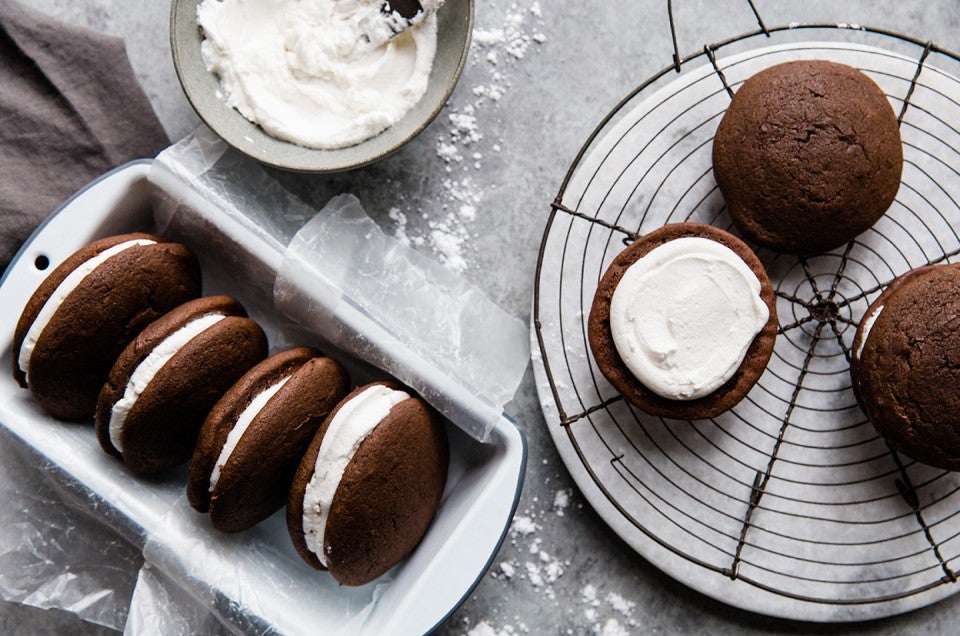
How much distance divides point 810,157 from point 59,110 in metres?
1.65

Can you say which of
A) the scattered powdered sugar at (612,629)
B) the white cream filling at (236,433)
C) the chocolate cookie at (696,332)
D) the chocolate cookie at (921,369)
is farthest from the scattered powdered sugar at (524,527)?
the chocolate cookie at (921,369)

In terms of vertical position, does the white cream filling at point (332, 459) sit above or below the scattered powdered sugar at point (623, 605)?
above

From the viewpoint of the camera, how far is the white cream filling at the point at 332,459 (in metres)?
1.53

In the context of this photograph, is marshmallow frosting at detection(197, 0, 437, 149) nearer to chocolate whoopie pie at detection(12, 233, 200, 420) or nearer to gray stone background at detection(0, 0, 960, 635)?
gray stone background at detection(0, 0, 960, 635)

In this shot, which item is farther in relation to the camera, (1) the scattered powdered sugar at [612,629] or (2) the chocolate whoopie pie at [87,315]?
(1) the scattered powdered sugar at [612,629]

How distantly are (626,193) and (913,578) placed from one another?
1.05m

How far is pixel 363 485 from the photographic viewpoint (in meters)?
1.53

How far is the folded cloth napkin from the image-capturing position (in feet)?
5.89

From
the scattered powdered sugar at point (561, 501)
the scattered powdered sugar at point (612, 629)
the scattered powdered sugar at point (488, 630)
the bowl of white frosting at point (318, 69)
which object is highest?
the bowl of white frosting at point (318, 69)

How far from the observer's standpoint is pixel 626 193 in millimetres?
1836

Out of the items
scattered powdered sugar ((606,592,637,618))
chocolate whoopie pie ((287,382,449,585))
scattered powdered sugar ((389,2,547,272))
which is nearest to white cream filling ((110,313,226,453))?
chocolate whoopie pie ((287,382,449,585))

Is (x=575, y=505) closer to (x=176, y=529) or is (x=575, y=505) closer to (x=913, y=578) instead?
(x=913, y=578)

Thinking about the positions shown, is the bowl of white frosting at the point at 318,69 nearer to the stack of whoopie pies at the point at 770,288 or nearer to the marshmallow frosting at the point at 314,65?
the marshmallow frosting at the point at 314,65

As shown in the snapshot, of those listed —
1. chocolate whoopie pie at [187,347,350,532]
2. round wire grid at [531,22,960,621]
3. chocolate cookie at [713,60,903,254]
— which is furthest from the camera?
round wire grid at [531,22,960,621]
